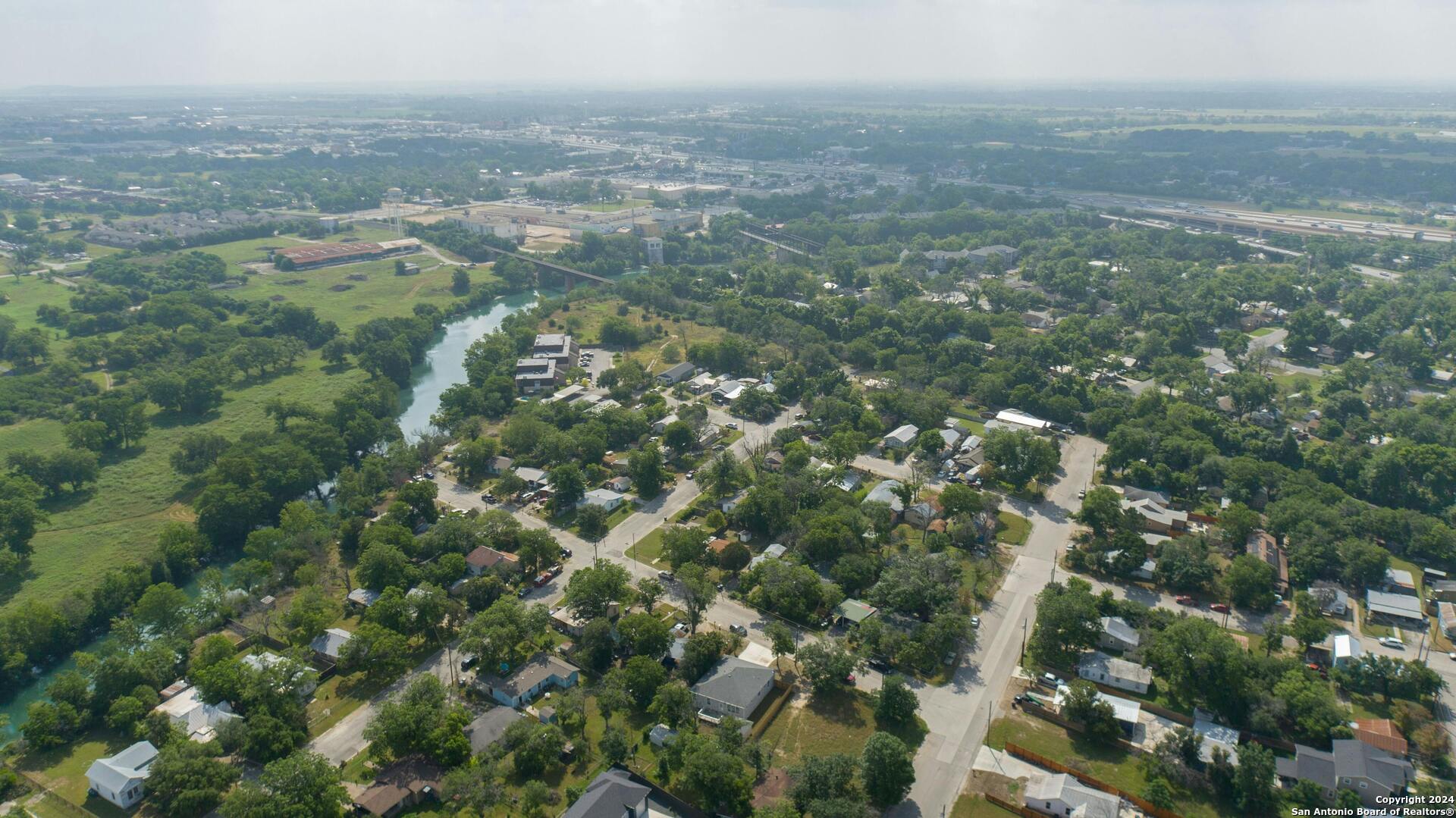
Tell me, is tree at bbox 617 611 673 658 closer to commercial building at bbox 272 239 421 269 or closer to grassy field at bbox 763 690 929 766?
grassy field at bbox 763 690 929 766

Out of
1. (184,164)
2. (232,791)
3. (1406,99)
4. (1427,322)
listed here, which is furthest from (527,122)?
(1406,99)

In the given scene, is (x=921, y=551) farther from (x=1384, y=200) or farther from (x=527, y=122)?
(x=527, y=122)

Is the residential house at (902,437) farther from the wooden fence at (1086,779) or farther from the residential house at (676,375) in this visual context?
the wooden fence at (1086,779)

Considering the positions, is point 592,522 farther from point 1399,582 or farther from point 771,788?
point 1399,582

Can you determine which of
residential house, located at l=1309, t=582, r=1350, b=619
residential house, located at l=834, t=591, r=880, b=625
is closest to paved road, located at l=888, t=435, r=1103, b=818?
residential house, located at l=834, t=591, r=880, b=625

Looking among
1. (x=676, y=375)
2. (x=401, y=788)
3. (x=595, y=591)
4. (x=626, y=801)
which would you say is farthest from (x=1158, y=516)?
(x=401, y=788)
